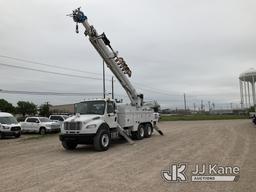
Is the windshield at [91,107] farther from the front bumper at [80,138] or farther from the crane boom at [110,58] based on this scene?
the crane boom at [110,58]

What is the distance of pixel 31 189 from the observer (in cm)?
862

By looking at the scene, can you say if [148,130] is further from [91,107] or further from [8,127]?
[8,127]

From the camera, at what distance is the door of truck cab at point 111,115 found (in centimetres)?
1801

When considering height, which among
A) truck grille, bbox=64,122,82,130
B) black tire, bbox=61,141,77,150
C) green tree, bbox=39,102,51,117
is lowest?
black tire, bbox=61,141,77,150

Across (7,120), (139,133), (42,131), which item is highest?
(7,120)

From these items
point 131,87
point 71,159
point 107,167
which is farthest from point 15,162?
point 131,87

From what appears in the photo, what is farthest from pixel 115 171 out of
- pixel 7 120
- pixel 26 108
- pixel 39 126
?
pixel 26 108

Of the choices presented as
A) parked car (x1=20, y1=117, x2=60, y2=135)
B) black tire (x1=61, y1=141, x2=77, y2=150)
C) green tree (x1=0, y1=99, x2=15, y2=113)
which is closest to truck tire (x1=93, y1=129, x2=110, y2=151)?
black tire (x1=61, y1=141, x2=77, y2=150)

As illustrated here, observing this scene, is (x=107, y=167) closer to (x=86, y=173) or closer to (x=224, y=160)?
(x=86, y=173)

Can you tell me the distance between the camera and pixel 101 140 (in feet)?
54.2

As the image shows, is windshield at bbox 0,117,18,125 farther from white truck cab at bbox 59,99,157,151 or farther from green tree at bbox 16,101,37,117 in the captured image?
green tree at bbox 16,101,37,117

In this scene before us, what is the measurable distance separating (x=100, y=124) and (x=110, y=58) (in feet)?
16.3

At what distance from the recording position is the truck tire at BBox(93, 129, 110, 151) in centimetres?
1633

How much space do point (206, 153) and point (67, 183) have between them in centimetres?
674
